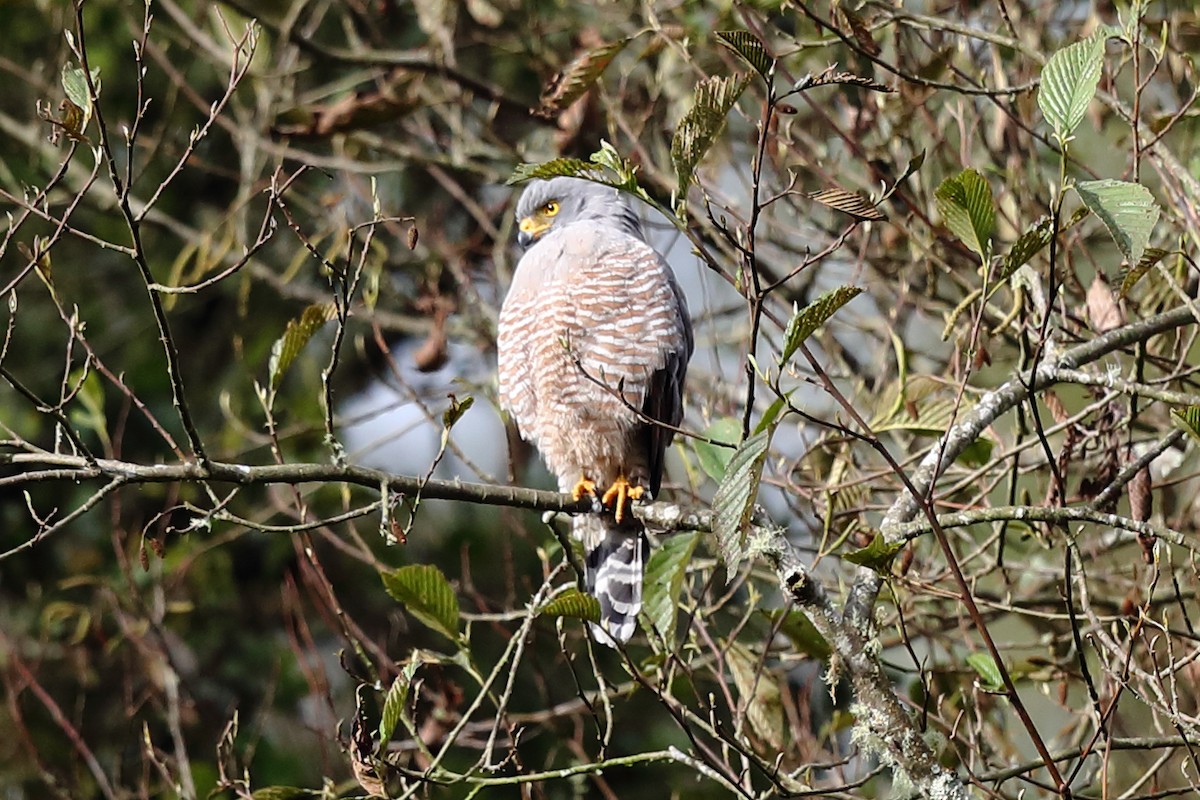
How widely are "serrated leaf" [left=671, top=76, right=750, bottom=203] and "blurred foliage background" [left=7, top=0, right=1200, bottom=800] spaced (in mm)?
78

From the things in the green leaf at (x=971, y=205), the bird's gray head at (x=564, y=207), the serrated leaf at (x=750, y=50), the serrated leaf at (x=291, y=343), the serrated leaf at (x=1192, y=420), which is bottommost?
the serrated leaf at (x=1192, y=420)

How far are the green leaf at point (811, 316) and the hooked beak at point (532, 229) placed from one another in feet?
8.44

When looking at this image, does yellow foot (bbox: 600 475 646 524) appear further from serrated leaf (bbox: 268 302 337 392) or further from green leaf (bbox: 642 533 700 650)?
serrated leaf (bbox: 268 302 337 392)

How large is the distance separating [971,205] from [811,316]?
0.35 metres

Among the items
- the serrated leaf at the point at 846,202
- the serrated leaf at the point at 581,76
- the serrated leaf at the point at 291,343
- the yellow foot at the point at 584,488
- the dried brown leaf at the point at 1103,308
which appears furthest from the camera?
the yellow foot at the point at 584,488

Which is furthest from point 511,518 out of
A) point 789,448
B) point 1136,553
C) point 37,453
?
point 37,453

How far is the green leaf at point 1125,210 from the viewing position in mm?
1857

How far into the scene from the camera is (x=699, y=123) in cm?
200

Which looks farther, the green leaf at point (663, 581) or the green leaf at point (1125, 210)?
the green leaf at point (663, 581)

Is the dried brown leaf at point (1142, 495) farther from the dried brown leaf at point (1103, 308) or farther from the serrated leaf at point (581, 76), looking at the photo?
the serrated leaf at point (581, 76)

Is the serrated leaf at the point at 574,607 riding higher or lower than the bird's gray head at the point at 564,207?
lower

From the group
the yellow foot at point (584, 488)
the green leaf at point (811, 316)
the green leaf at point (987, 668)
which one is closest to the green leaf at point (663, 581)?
the green leaf at point (987, 668)

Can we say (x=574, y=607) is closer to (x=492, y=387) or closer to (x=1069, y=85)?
(x=1069, y=85)

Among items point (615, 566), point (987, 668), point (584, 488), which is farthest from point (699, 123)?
point (615, 566)
